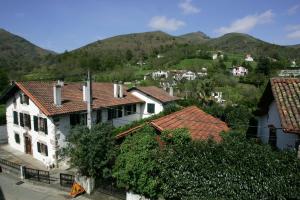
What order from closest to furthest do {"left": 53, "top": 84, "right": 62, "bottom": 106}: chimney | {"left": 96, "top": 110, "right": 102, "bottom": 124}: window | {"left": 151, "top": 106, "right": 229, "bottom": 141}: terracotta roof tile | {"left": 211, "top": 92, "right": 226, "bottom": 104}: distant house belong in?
1. {"left": 151, "top": 106, "right": 229, "bottom": 141}: terracotta roof tile
2. {"left": 53, "top": 84, "right": 62, "bottom": 106}: chimney
3. {"left": 96, "top": 110, "right": 102, "bottom": 124}: window
4. {"left": 211, "top": 92, "right": 226, "bottom": 104}: distant house

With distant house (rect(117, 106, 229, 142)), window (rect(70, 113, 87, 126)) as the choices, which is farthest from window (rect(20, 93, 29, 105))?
distant house (rect(117, 106, 229, 142))

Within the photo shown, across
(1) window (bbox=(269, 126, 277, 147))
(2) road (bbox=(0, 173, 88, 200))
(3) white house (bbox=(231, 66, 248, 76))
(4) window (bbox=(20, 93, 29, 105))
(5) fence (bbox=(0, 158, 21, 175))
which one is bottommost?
(2) road (bbox=(0, 173, 88, 200))

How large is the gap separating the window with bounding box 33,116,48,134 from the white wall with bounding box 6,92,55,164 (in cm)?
39

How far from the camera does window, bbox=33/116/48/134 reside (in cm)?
2528

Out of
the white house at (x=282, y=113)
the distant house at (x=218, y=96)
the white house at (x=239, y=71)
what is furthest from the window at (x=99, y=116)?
the white house at (x=239, y=71)

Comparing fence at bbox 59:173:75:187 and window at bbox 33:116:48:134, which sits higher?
window at bbox 33:116:48:134

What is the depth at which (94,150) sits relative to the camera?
16125 mm

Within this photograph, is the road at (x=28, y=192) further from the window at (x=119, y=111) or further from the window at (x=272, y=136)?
the window at (x=119, y=111)

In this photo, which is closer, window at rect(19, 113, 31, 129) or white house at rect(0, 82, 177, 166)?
white house at rect(0, 82, 177, 166)

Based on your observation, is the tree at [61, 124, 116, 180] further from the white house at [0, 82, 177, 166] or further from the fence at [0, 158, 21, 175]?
the fence at [0, 158, 21, 175]

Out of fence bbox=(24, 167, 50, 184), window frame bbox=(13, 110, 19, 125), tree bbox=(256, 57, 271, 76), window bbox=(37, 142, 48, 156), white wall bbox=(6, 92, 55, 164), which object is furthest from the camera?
tree bbox=(256, 57, 271, 76)

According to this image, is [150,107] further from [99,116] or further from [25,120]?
[25,120]

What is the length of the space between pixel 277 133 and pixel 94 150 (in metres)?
10.7

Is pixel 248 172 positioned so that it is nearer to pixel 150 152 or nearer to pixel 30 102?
pixel 150 152
